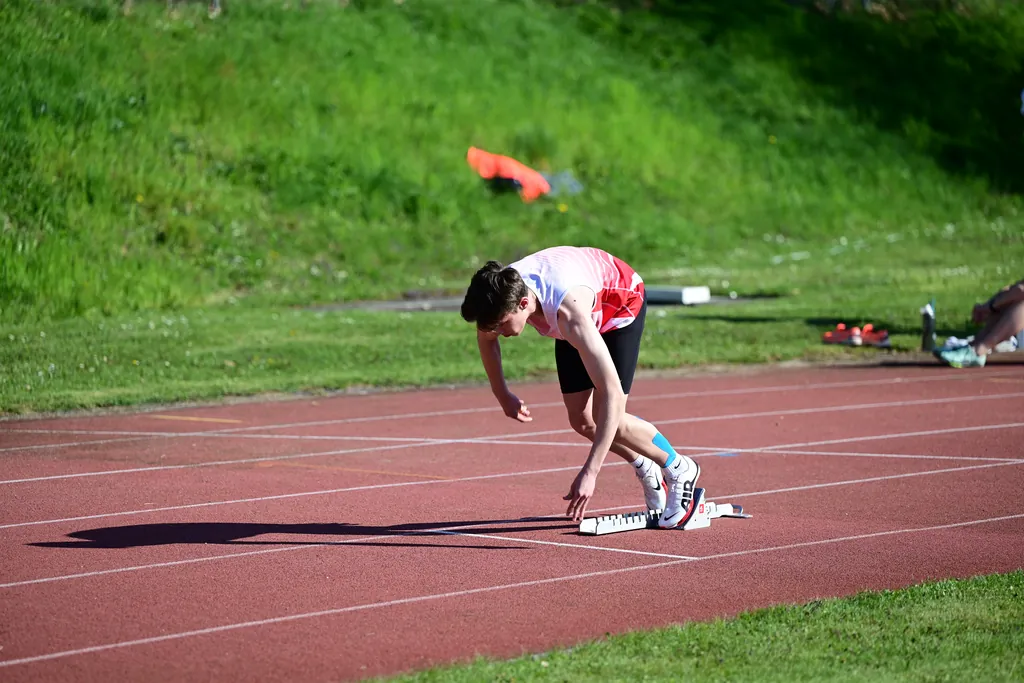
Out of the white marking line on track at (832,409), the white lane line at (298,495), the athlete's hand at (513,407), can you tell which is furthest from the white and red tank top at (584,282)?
the white marking line on track at (832,409)

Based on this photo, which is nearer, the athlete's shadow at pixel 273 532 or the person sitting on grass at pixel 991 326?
the athlete's shadow at pixel 273 532

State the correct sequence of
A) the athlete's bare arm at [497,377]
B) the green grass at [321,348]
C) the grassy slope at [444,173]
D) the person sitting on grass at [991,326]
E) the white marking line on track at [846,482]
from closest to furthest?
the athlete's bare arm at [497,377] → the white marking line on track at [846,482] → the person sitting on grass at [991,326] → the green grass at [321,348] → the grassy slope at [444,173]

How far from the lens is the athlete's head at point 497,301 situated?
21.6 ft

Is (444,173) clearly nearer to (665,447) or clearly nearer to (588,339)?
(665,447)

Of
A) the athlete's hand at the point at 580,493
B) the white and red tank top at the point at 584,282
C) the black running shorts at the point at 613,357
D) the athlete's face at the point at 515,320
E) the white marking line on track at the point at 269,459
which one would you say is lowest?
the white marking line on track at the point at 269,459

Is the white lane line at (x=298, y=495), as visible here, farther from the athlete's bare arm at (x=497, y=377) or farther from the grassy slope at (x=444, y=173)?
the grassy slope at (x=444, y=173)

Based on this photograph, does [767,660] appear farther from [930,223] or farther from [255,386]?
[930,223]

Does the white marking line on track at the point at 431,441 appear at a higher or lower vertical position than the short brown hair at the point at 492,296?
lower

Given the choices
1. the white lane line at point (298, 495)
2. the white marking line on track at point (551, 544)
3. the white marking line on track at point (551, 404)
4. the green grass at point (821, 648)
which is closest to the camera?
Result: the green grass at point (821, 648)

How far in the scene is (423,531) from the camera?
26.1ft

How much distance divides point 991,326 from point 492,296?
9.74m

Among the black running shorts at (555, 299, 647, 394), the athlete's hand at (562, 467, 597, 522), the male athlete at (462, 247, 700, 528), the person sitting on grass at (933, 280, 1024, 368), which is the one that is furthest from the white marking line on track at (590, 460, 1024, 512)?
the person sitting on grass at (933, 280, 1024, 368)

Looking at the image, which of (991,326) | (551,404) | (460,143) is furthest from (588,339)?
(460,143)

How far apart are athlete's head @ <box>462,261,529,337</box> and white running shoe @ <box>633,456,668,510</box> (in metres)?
1.48
